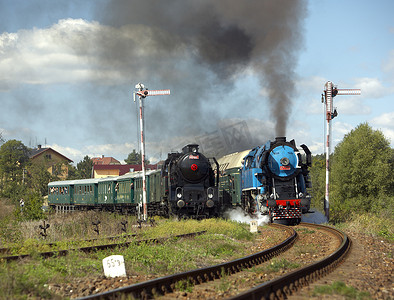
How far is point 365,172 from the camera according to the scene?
47281 mm

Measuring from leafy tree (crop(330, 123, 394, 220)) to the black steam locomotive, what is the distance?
27681 millimetres

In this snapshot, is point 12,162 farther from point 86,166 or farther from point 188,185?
point 188,185

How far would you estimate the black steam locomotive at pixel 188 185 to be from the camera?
21.7 metres

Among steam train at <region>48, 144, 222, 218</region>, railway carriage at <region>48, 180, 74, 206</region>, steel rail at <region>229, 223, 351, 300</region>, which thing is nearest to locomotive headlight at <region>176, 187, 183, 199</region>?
steam train at <region>48, 144, 222, 218</region>

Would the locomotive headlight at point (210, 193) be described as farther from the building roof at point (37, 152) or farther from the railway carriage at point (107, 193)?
the building roof at point (37, 152)

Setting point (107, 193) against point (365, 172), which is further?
point (365, 172)

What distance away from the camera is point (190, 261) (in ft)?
35.0

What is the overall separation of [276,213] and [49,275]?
13.7 meters

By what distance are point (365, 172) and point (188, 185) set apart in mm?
31163

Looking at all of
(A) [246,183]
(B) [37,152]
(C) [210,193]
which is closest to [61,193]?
(C) [210,193]

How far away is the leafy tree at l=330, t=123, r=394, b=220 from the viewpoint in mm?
46375

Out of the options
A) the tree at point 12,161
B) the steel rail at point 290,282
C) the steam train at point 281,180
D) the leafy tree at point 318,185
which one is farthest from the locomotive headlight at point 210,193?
the tree at point 12,161

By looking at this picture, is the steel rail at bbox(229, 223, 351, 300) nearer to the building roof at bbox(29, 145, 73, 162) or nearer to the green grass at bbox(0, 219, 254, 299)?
the green grass at bbox(0, 219, 254, 299)

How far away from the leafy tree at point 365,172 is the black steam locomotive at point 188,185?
27681 mm
